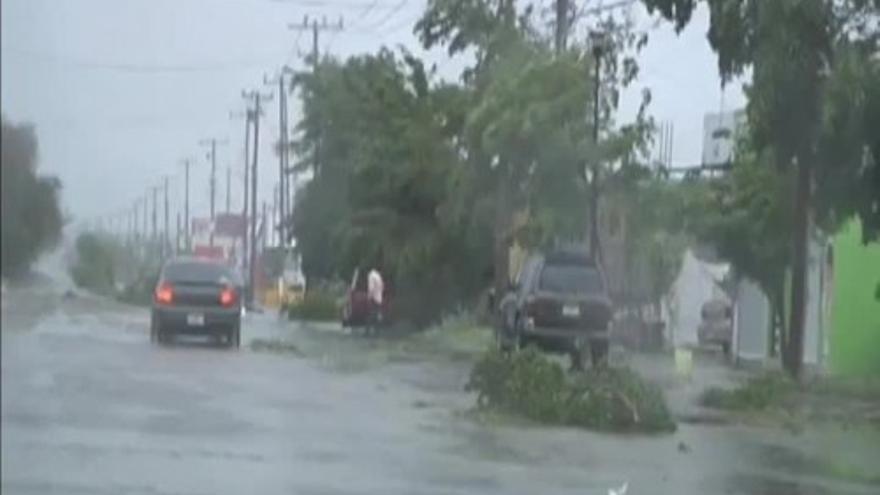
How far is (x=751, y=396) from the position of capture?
86.9 ft

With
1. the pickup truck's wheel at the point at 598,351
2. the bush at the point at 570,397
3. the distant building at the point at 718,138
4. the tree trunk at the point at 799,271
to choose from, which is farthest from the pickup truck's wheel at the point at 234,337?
the distant building at the point at 718,138

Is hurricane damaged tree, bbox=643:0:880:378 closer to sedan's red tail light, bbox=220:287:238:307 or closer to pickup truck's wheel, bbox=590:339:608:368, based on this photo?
pickup truck's wheel, bbox=590:339:608:368

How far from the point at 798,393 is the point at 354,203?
24.8ft

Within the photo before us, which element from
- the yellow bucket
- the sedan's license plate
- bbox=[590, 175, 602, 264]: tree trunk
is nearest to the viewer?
the sedan's license plate

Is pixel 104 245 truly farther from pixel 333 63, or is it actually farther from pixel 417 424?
pixel 333 63

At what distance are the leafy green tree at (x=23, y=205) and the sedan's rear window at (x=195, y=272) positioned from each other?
985 cm

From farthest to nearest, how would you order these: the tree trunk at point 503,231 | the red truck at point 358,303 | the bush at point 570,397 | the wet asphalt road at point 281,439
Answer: the red truck at point 358,303, the tree trunk at point 503,231, the bush at point 570,397, the wet asphalt road at point 281,439

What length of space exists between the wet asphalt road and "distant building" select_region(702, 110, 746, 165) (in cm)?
1334

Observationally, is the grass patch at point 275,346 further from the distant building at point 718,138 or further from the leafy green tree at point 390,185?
the distant building at point 718,138

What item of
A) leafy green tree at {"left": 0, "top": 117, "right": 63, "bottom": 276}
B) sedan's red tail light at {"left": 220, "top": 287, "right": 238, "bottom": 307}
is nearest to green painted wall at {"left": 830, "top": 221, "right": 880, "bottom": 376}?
sedan's red tail light at {"left": 220, "top": 287, "right": 238, "bottom": 307}

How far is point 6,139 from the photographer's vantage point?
8086 mm

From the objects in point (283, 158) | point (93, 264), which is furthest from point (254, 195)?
point (93, 264)

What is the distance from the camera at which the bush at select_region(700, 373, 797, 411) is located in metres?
26.3

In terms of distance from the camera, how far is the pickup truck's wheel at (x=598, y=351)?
1050 inches
